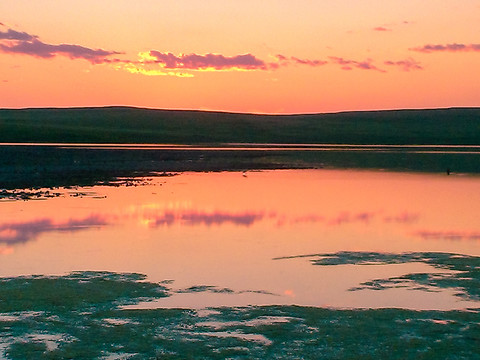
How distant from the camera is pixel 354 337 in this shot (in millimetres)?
9492

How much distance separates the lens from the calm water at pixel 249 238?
1210 cm

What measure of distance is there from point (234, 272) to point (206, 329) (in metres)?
3.88

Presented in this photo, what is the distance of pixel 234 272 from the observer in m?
13.6

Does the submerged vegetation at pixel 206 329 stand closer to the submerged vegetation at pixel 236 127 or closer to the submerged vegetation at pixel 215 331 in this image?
the submerged vegetation at pixel 215 331

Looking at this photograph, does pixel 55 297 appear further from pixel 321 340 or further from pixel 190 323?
pixel 321 340

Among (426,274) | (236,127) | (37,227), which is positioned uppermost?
(236,127)

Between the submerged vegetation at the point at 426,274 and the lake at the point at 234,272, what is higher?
the submerged vegetation at the point at 426,274

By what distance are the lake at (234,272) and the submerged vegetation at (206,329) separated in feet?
0.10

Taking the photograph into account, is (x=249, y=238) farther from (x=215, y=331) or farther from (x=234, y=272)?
(x=215, y=331)

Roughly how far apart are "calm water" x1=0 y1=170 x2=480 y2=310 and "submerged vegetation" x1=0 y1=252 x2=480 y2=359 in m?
0.59

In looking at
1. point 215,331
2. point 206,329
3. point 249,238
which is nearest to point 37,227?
point 249,238

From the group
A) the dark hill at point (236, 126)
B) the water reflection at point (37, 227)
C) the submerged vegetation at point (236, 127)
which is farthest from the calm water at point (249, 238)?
the dark hill at point (236, 126)

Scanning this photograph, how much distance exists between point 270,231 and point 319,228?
1.51 meters

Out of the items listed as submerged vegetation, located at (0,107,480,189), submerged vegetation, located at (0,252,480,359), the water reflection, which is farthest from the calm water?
submerged vegetation, located at (0,107,480,189)
